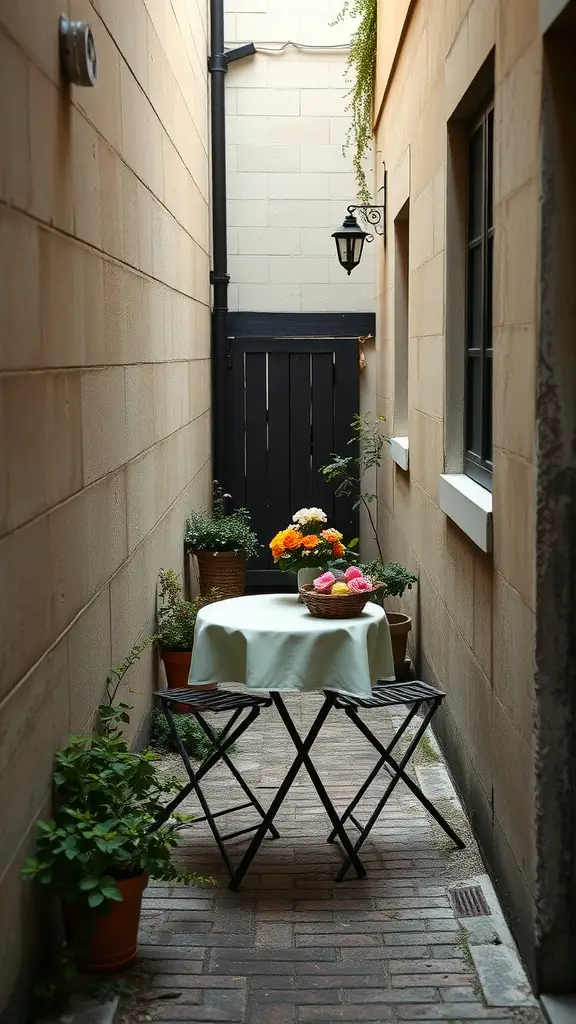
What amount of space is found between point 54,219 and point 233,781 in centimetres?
285

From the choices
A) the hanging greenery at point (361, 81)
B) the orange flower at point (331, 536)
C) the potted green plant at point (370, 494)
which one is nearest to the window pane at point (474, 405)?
the orange flower at point (331, 536)

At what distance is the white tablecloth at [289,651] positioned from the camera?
426 centimetres

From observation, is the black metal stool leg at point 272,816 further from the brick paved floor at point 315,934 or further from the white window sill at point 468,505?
the white window sill at point 468,505

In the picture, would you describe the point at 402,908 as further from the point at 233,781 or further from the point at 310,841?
the point at 233,781

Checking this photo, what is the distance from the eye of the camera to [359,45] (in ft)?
31.4

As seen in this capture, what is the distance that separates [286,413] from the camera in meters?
10.4

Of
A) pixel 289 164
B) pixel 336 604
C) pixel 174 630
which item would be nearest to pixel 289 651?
pixel 336 604

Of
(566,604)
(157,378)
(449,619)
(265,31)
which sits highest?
(265,31)

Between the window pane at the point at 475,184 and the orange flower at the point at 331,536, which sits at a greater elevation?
the window pane at the point at 475,184

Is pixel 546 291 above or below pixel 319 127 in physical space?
below

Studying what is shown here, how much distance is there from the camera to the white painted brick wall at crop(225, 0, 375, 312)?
10141 mm

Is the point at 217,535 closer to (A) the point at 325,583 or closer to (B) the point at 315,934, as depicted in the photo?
(A) the point at 325,583

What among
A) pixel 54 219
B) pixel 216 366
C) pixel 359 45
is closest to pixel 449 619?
pixel 54 219

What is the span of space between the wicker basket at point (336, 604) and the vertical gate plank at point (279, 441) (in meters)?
5.92
